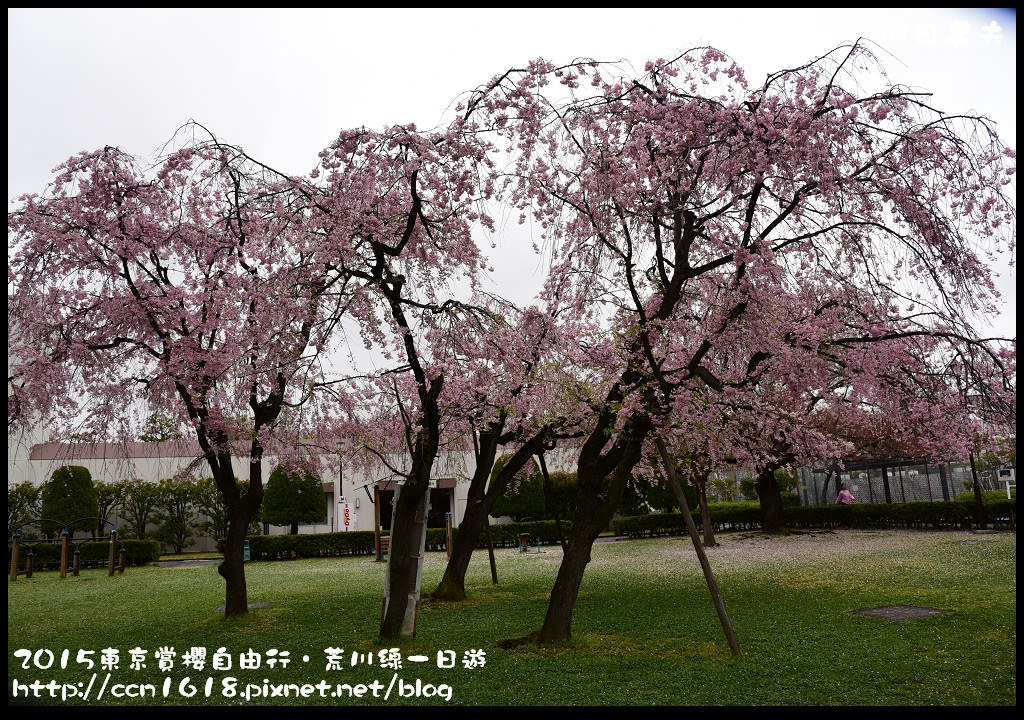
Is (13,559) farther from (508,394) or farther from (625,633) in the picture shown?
(625,633)

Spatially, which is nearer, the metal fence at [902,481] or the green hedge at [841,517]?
the green hedge at [841,517]

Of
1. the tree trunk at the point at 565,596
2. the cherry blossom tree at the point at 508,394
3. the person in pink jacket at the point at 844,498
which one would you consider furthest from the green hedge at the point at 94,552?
the person in pink jacket at the point at 844,498

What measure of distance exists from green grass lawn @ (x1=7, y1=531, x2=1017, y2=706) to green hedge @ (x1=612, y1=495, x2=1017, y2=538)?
536cm

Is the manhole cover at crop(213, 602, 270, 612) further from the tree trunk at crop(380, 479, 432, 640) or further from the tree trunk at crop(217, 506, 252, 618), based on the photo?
the tree trunk at crop(380, 479, 432, 640)

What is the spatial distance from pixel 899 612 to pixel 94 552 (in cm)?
2250

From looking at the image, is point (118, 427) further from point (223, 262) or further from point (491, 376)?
point (491, 376)

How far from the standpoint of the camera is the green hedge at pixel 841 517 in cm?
2123

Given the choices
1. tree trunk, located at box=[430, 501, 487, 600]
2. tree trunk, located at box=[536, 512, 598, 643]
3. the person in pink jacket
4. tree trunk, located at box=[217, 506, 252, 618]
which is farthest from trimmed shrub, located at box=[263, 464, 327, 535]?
tree trunk, located at box=[536, 512, 598, 643]

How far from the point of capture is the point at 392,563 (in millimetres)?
7477

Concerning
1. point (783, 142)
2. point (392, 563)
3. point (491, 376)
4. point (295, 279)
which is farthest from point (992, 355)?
point (295, 279)

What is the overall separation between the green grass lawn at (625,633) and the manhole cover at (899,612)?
9.8 inches

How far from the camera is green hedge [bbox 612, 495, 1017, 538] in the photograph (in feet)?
69.7

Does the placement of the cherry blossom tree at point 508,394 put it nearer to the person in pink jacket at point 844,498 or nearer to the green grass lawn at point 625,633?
the green grass lawn at point 625,633
